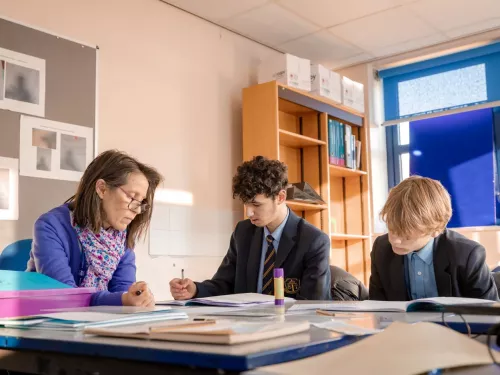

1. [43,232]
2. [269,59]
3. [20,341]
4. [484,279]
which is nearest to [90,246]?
[43,232]

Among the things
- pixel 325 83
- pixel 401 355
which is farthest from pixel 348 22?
pixel 401 355

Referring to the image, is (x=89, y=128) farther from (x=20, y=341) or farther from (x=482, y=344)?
(x=482, y=344)

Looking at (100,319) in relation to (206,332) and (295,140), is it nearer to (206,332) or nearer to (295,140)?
(206,332)

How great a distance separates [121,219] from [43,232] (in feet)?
0.96

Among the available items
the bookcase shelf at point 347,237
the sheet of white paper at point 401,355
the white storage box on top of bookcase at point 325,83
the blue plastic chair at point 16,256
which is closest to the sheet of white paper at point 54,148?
the blue plastic chair at point 16,256

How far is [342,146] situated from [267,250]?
2.22 metres

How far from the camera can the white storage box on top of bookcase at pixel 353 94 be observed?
4352mm

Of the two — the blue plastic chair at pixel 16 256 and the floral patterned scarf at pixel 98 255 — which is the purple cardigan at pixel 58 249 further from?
the blue plastic chair at pixel 16 256

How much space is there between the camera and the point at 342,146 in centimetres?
431

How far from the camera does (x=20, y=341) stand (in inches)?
31.4

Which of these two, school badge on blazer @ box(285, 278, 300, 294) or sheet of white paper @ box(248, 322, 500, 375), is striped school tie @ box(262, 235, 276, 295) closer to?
school badge on blazer @ box(285, 278, 300, 294)

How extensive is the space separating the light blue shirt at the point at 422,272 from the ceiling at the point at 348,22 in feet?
7.23

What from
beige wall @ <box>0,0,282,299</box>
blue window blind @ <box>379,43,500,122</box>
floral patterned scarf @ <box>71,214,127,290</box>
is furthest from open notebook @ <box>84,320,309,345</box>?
blue window blind @ <box>379,43,500,122</box>

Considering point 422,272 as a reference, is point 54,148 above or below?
above
